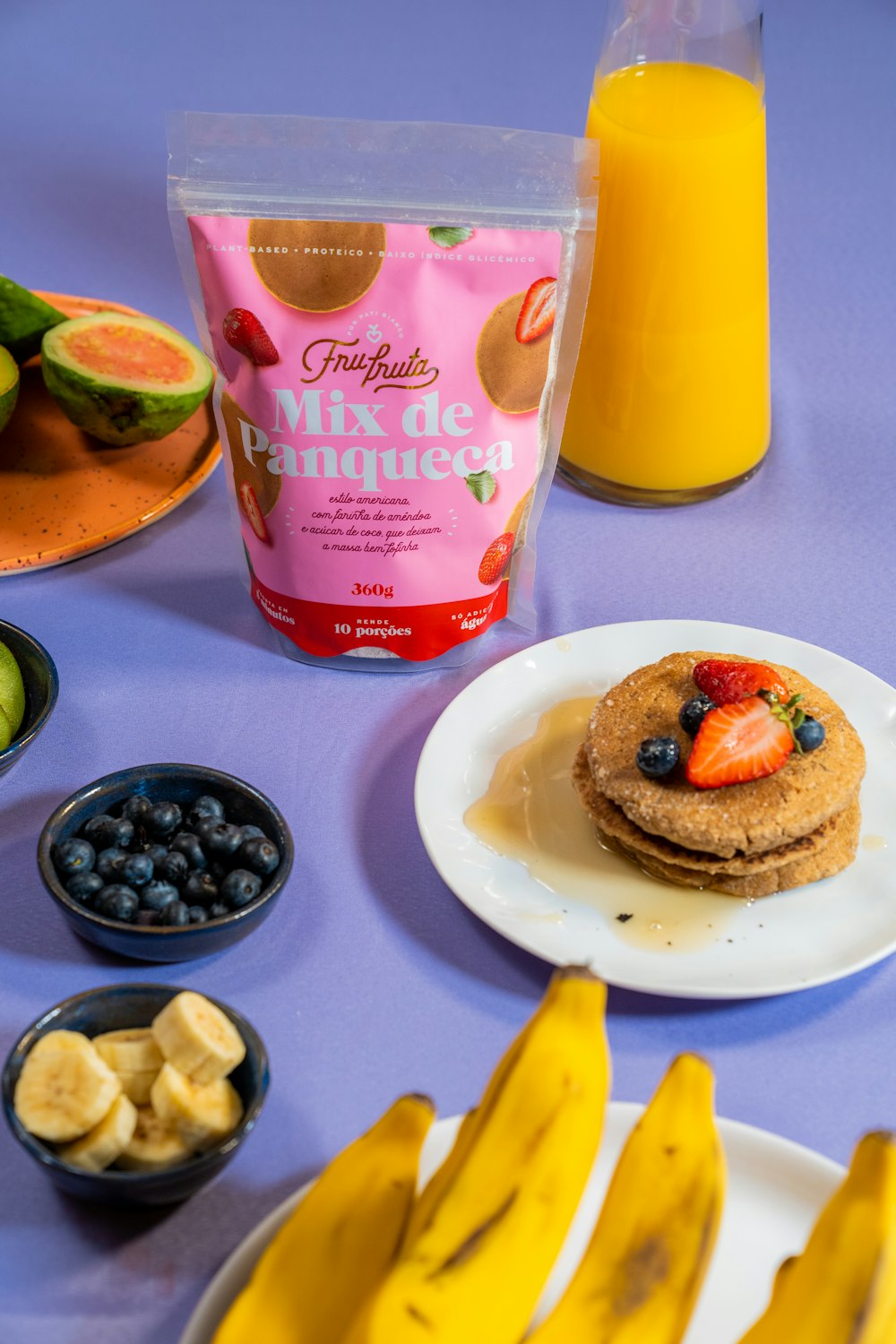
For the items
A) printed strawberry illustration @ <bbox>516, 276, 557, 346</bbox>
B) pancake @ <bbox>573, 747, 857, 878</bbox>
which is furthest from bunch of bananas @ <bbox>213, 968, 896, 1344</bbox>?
printed strawberry illustration @ <bbox>516, 276, 557, 346</bbox>

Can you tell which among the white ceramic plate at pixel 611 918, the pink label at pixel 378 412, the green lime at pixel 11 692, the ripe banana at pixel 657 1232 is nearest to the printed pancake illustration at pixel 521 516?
the pink label at pixel 378 412

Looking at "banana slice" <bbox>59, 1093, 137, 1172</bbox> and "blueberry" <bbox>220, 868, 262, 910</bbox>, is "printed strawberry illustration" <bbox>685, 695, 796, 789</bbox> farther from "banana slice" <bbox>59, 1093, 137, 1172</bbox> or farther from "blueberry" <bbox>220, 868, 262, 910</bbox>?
"banana slice" <bbox>59, 1093, 137, 1172</bbox>

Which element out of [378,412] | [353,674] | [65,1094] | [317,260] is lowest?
[353,674]

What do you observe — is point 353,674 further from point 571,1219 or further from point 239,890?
point 571,1219

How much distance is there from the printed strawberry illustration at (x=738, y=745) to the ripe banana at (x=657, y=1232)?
0.36m

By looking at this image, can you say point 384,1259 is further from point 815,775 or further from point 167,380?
point 167,380

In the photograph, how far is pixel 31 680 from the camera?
1127 mm

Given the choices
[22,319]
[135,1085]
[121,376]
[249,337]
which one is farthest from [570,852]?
[22,319]

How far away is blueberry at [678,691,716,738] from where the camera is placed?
3.33ft

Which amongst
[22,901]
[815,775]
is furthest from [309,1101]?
[815,775]

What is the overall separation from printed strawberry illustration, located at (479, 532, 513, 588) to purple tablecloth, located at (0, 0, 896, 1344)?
0.29ft

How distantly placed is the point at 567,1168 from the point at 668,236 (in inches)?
36.3

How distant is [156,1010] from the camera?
2.76 feet

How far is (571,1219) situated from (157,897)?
0.42m
